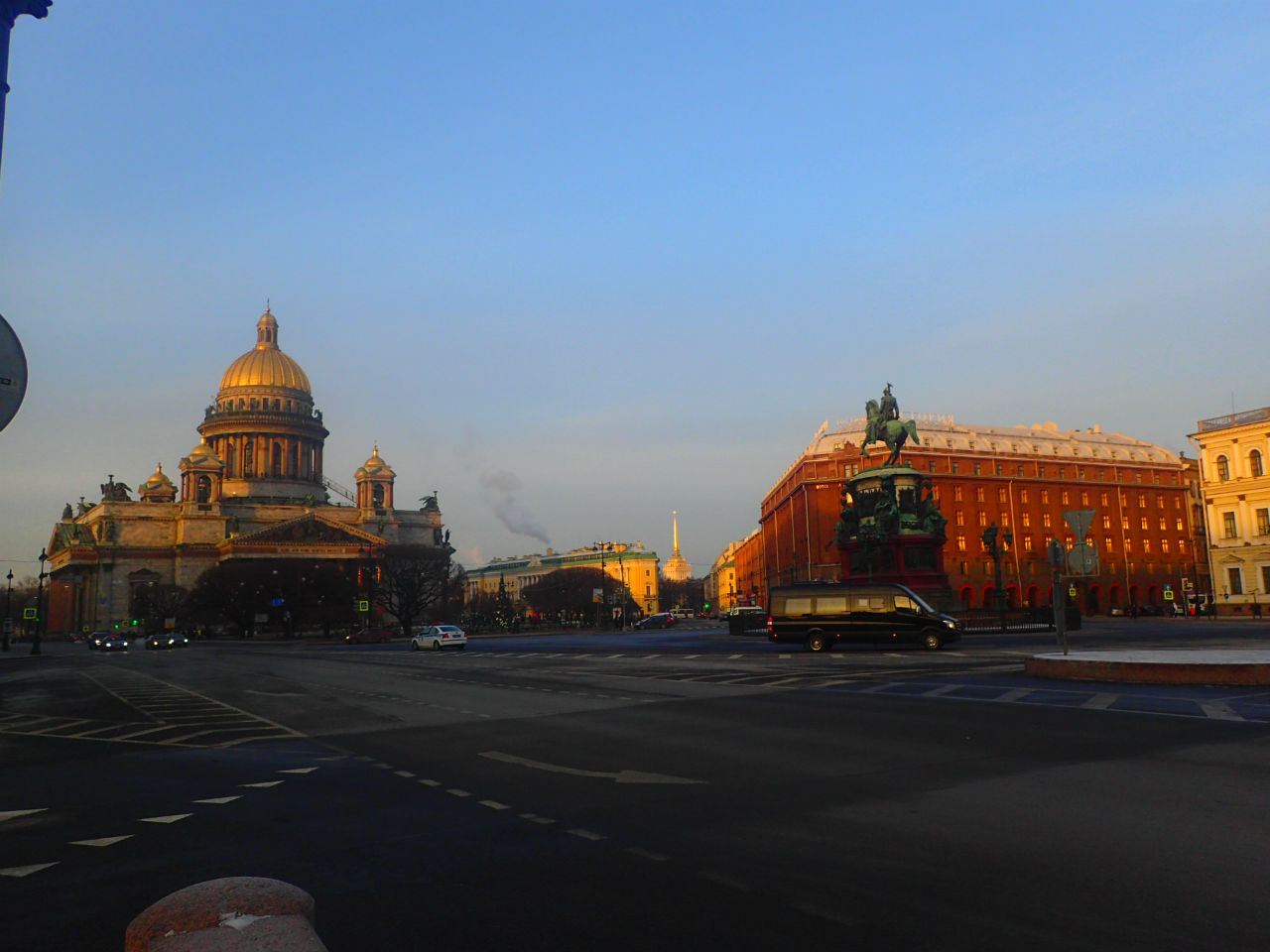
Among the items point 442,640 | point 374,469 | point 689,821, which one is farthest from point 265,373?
point 689,821

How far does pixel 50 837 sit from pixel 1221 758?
10.8 meters

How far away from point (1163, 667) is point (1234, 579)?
220 ft

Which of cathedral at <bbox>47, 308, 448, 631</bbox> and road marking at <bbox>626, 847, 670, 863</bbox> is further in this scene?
cathedral at <bbox>47, 308, 448, 631</bbox>

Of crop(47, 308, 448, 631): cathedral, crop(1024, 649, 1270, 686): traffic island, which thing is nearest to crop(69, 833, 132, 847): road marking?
crop(1024, 649, 1270, 686): traffic island

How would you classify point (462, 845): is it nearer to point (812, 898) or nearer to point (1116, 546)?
point (812, 898)

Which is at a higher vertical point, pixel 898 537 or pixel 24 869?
pixel 898 537

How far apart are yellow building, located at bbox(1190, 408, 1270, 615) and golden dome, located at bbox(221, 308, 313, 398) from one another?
4538 inches

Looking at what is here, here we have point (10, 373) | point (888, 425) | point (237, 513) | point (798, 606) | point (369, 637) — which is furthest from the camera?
point (237, 513)

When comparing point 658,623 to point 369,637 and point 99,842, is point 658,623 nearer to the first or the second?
point 369,637

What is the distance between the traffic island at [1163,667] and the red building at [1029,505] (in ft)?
275

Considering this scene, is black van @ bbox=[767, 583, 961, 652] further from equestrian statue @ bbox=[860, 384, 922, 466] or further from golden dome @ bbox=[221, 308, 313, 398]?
golden dome @ bbox=[221, 308, 313, 398]

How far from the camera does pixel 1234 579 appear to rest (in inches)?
2916

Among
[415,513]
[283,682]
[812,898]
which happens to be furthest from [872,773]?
[415,513]

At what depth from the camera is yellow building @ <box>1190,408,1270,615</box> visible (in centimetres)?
7144
